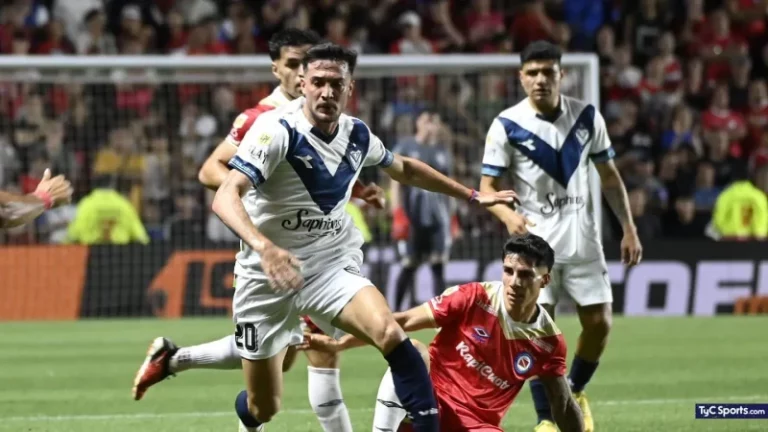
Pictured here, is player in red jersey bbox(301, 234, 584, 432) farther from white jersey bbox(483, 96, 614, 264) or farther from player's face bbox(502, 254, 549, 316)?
white jersey bbox(483, 96, 614, 264)

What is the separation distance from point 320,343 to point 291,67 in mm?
1649

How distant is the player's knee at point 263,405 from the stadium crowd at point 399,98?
31.3 feet

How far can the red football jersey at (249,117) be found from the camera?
6996 mm

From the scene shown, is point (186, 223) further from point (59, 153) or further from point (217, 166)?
point (217, 166)

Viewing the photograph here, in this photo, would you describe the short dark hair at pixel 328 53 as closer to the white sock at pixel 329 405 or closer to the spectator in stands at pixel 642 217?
the white sock at pixel 329 405

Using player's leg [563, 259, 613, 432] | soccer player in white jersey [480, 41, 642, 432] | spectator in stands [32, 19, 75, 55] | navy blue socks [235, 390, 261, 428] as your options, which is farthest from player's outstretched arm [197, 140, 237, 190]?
spectator in stands [32, 19, 75, 55]

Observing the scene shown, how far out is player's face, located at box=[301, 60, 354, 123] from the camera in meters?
5.98

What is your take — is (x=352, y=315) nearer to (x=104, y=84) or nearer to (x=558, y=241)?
(x=558, y=241)

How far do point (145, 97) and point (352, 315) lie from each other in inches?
462

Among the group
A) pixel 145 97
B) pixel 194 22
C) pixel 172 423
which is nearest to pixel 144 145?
pixel 145 97

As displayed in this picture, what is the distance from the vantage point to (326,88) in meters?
5.98

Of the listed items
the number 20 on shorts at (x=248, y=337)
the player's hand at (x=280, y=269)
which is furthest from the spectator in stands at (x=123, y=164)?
the player's hand at (x=280, y=269)

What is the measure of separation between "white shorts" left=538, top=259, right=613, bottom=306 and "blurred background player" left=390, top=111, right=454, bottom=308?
23.8ft

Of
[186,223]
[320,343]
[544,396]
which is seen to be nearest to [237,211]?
[320,343]
